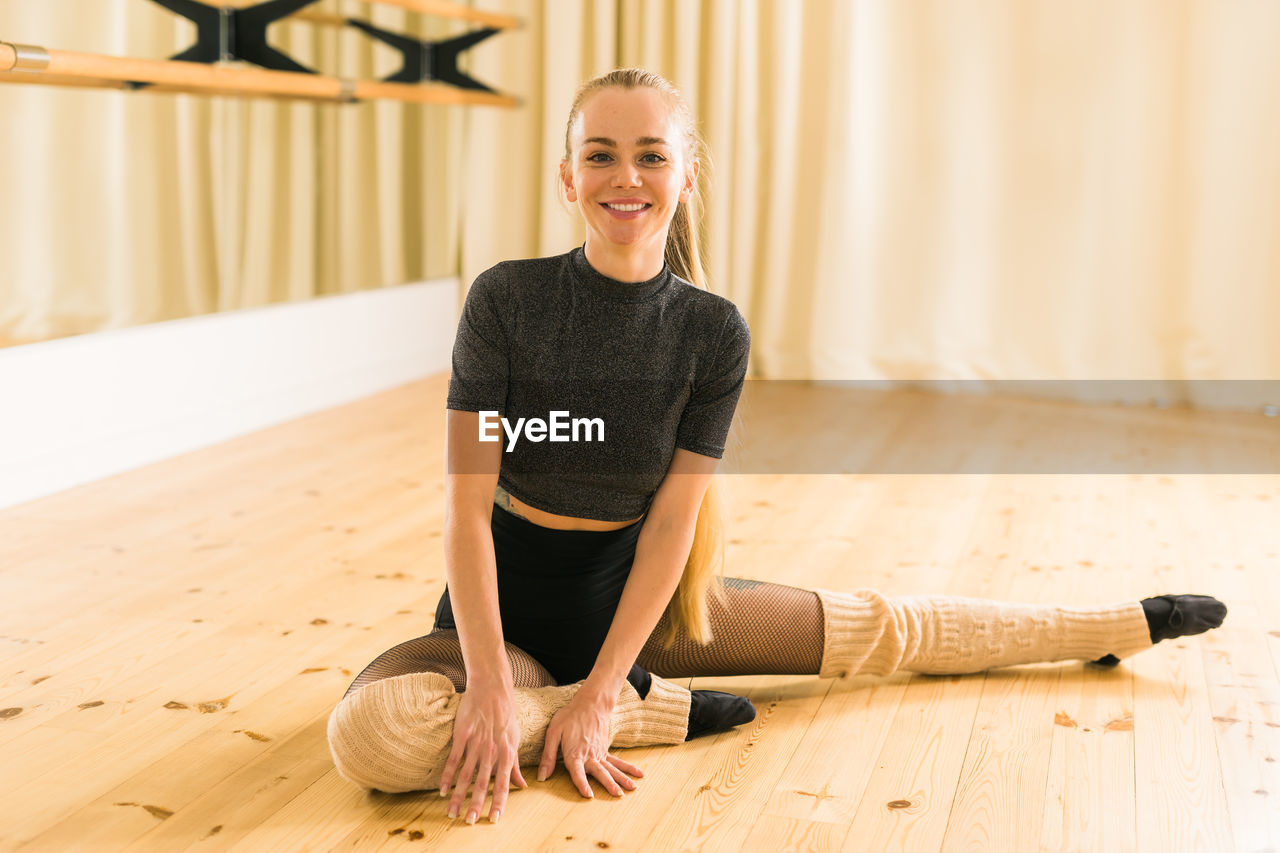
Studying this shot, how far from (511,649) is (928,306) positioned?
2530 mm

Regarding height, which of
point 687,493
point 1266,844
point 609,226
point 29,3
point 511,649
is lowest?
point 1266,844

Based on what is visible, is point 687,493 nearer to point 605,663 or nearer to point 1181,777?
point 605,663

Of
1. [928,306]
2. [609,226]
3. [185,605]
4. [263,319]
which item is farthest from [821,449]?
[609,226]

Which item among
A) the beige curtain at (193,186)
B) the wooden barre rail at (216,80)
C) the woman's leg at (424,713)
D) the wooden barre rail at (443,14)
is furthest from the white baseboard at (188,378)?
the woman's leg at (424,713)

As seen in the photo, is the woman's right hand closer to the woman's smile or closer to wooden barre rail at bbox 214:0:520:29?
the woman's smile

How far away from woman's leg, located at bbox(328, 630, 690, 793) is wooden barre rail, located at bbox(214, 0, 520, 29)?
2.36 meters

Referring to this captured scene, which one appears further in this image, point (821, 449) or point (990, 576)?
point (821, 449)

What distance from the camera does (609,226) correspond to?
1264 mm

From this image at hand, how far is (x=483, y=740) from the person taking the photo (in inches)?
48.3

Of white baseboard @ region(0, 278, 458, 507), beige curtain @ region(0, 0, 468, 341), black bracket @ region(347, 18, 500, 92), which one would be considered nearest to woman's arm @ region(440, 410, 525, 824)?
white baseboard @ region(0, 278, 458, 507)

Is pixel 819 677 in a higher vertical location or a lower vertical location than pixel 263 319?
lower

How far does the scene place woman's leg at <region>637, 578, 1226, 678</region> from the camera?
1.47m

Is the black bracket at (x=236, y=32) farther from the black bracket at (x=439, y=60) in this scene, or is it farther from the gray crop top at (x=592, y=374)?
the gray crop top at (x=592, y=374)

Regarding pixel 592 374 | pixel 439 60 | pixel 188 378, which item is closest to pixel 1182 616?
pixel 592 374
